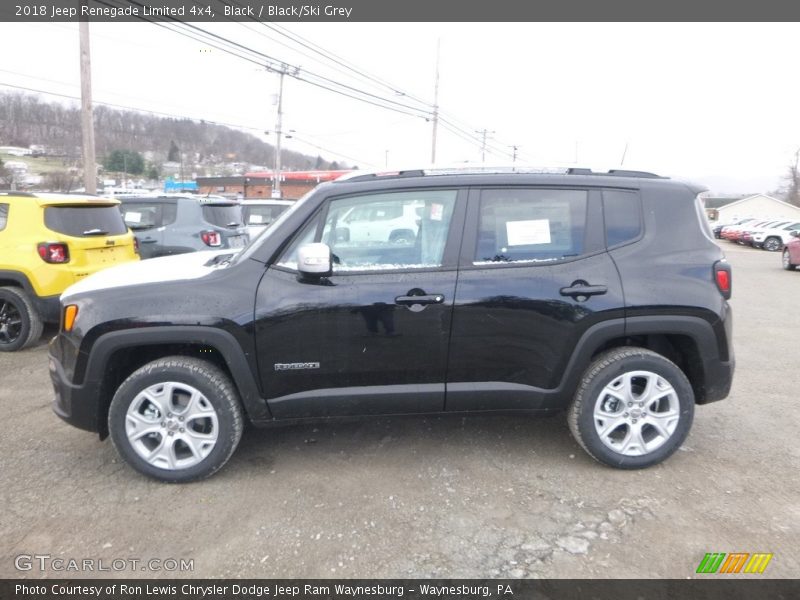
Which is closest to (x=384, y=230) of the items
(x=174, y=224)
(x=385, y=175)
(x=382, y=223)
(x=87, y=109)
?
(x=382, y=223)

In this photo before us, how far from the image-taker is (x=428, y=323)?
316 centimetres

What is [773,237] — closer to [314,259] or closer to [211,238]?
[211,238]

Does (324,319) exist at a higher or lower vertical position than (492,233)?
lower

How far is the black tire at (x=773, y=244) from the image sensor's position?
2786cm

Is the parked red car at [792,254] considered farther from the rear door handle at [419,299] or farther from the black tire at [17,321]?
the black tire at [17,321]

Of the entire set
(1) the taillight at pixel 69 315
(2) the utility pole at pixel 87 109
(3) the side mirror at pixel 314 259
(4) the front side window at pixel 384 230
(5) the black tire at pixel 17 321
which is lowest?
(5) the black tire at pixel 17 321

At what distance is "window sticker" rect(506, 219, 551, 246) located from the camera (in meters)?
3.28

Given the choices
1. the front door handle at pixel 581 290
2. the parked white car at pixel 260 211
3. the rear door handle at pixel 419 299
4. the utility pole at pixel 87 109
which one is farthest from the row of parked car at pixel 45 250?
the utility pole at pixel 87 109

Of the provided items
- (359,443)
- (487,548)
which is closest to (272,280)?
(359,443)

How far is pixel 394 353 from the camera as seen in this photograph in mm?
Result: 3184

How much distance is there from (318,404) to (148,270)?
1426mm

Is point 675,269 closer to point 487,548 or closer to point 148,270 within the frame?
point 487,548

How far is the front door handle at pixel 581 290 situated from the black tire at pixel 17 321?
18.5 ft

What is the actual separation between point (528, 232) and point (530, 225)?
5 cm
